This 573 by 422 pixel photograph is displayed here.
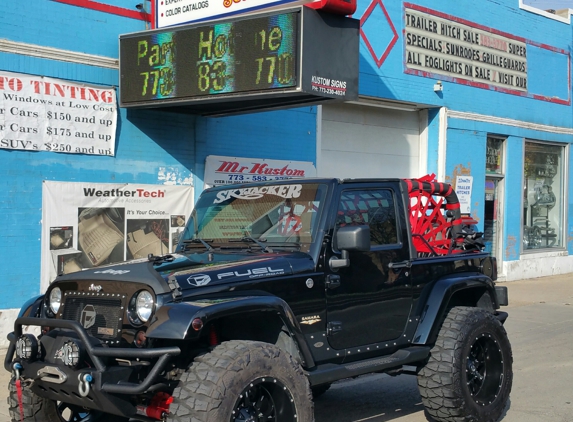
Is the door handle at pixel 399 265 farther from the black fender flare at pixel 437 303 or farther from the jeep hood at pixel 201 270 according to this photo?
the jeep hood at pixel 201 270

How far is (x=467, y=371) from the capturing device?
629 centimetres

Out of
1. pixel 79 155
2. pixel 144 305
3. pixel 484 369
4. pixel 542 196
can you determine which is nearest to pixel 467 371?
pixel 484 369

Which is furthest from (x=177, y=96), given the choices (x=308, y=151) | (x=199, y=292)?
(x=199, y=292)

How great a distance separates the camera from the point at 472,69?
17219 millimetres

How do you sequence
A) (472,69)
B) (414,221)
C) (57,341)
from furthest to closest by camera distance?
(472,69), (414,221), (57,341)

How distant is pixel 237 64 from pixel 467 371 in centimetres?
531

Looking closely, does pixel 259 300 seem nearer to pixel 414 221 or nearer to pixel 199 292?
pixel 199 292

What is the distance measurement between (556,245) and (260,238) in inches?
636

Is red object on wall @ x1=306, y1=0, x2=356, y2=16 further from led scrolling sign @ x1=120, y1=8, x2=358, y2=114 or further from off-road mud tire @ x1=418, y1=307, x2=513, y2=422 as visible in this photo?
off-road mud tire @ x1=418, y1=307, x2=513, y2=422

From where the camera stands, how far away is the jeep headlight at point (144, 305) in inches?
185

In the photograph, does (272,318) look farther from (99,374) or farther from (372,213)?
(372,213)

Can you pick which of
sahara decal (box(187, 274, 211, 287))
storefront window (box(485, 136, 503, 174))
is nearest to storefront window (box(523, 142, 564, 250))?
storefront window (box(485, 136, 503, 174))

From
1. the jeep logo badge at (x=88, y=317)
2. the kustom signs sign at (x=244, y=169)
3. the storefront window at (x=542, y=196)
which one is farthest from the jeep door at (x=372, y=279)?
the storefront window at (x=542, y=196)

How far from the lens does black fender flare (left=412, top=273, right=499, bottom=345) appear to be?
6148 mm
